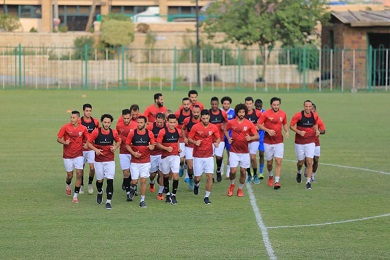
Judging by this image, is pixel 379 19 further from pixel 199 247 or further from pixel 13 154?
pixel 199 247

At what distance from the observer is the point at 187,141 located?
2228 centimetres

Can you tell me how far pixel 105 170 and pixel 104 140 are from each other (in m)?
0.63

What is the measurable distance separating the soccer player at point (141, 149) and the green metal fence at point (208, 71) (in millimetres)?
40246

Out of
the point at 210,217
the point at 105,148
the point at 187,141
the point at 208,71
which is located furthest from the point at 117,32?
the point at 210,217

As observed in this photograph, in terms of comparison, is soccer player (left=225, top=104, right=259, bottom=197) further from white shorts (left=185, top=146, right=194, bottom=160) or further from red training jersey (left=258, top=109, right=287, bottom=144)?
white shorts (left=185, top=146, right=194, bottom=160)

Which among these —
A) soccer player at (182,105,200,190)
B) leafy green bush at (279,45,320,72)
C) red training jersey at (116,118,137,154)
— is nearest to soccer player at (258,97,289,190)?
soccer player at (182,105,200,190)

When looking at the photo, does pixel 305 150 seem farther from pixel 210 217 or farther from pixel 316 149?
pixel 210 217

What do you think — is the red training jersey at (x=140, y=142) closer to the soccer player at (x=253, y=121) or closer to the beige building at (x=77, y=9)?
the soccer player at (x=253, y=121)

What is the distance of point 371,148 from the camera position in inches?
1267

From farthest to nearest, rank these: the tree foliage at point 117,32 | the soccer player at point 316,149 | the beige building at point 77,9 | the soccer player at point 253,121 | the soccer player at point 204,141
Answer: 1. the beige building at point 77,9
2. the tree foliage at point 117,32
3. the soccer player at point 253,121
4. the soccer player at point 316,149
5. the soccer player at point 204,141

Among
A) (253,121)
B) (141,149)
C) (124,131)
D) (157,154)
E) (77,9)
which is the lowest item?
(157,154)

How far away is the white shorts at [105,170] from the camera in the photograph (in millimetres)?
20797

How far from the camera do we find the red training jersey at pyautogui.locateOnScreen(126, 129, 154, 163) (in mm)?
20766

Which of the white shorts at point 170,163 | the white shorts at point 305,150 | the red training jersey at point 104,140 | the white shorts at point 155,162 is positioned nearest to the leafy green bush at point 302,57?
the white shorts at point 305,150
